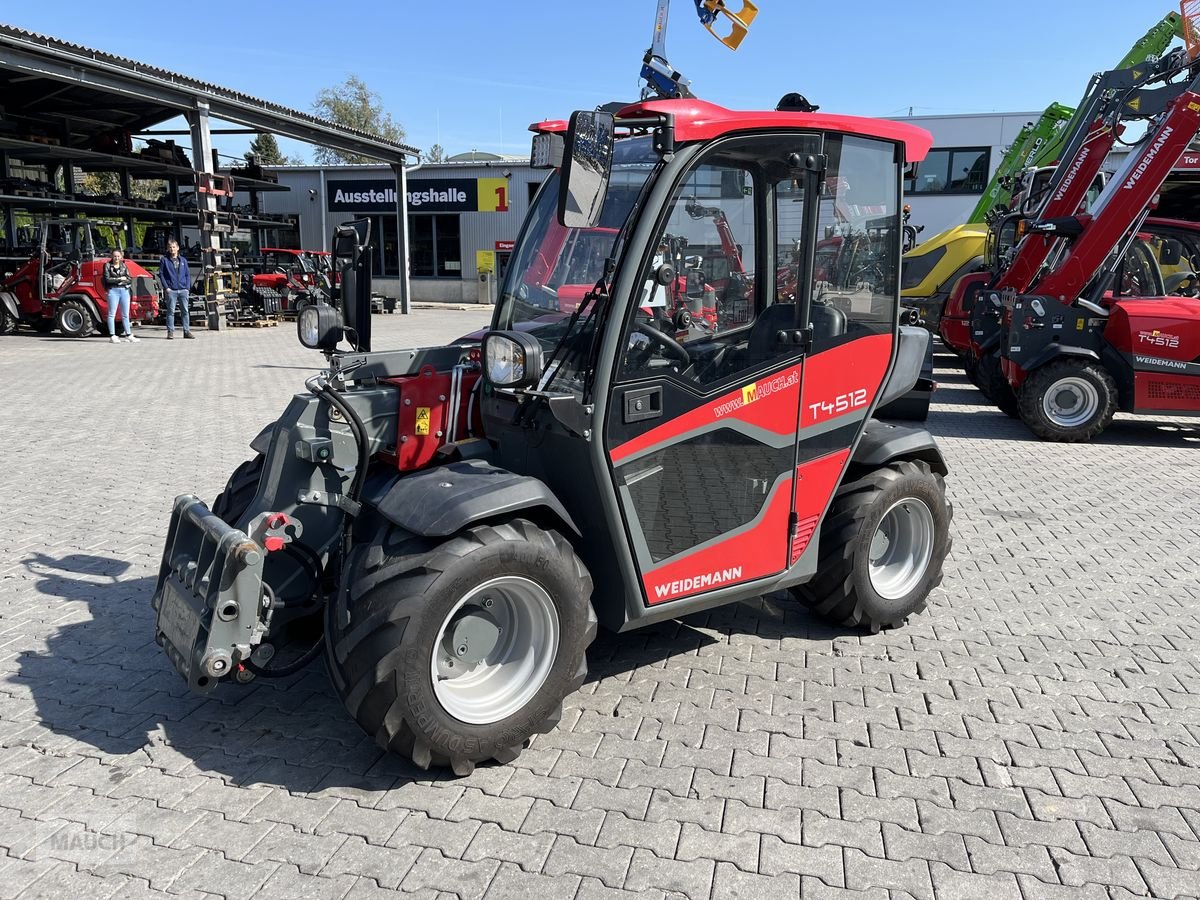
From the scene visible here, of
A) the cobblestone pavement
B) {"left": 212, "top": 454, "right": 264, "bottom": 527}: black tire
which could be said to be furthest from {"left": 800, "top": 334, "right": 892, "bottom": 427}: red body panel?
{"left": 212, "top": 454, "right": 264, "bottom": 527}: black tire

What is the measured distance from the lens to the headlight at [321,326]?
12.5ft

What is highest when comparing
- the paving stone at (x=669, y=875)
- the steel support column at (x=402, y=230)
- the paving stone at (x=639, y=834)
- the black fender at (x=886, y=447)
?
the steel support column at (x=402, y=230)

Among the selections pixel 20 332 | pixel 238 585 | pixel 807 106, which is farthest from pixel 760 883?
pixel 20 332

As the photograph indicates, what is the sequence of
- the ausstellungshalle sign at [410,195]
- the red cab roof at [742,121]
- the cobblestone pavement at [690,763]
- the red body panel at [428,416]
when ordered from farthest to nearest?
the ausstellungshalle sign at [410,195] → the red body panel at [428,416] → the red cab roof at [742,121] → the cobblestone pavement at [690,763]

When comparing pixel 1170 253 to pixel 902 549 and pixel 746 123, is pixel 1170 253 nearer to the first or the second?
pixel 902 549

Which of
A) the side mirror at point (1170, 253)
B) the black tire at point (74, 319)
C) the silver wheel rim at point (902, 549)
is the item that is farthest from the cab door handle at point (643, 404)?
the black tire at point (74, 319)

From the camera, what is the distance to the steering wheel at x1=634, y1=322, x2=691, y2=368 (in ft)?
11.0

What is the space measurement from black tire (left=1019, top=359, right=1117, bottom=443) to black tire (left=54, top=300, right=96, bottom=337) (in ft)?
56.5

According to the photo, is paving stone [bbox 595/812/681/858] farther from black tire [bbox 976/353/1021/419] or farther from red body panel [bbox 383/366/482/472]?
black tire [bbox 976/353/1021/419]

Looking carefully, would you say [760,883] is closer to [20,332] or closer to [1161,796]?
[1161,796]

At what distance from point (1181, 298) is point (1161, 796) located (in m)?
8.05

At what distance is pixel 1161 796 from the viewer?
3176 millimetres

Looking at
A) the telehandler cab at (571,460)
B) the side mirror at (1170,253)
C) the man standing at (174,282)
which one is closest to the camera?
the telehandler cab at (571,460)

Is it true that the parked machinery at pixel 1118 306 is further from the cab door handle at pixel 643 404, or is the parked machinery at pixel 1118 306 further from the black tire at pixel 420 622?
the black tire at pixel 420 622
